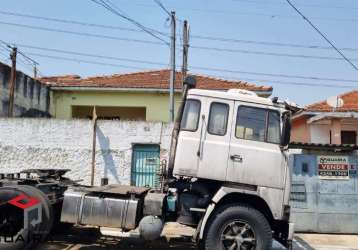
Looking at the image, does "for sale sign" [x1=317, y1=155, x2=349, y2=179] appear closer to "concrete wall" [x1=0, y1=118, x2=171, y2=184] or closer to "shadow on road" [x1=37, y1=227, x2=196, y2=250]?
"shadow on road" [x1=37, y1=227, x2=196, y2=250]

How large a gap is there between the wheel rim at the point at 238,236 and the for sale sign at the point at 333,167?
588 cm

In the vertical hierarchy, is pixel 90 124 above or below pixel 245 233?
above

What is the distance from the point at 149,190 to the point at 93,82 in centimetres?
1400

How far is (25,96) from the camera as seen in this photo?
19.4 metres

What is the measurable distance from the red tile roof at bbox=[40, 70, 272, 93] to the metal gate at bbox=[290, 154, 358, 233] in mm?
7798

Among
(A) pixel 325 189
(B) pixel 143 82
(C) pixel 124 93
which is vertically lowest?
(A) pixel 325 189

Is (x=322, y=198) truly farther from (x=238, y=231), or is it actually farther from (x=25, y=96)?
(x=25, y=96)

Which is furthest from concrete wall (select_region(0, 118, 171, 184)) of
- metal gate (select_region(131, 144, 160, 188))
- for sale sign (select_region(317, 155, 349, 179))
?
for sale sign (select_region(317, 155, 349, 179))

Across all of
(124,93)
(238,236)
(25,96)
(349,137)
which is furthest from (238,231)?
(124,93)

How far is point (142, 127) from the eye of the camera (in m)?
15.7

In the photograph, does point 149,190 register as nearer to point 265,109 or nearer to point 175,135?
point 175,135

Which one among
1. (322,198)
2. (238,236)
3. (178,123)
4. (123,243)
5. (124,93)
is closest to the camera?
(238,236)

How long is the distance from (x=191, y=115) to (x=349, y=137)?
13.9 meters

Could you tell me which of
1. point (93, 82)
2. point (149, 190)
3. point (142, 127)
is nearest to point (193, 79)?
point (149, 190)
